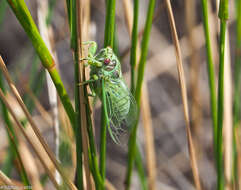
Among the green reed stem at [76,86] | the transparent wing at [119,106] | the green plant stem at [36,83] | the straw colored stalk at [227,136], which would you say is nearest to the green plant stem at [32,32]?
the green reed stem at [76,86]

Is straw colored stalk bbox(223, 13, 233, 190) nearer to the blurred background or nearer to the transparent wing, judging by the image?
the transparent wing

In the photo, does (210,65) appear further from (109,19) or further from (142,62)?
(109,19)

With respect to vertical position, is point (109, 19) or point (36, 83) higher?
point (109, 19)

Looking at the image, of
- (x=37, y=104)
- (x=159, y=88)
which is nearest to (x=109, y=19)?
(x=37, y=104)

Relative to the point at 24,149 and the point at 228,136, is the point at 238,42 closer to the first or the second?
the point at 228,136

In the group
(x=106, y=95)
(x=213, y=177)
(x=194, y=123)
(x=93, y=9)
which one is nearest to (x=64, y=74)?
(x=93, y=9)

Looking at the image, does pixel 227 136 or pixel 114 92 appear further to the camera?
pixel 227 136

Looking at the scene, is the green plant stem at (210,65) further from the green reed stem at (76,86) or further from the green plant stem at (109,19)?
the green reed stem at (76,86)

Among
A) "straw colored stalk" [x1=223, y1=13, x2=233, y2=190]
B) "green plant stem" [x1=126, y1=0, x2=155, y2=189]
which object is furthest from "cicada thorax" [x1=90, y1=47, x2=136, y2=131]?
"straw colored stalk" [x1=223, y1=13, x2=233, y2=190]
